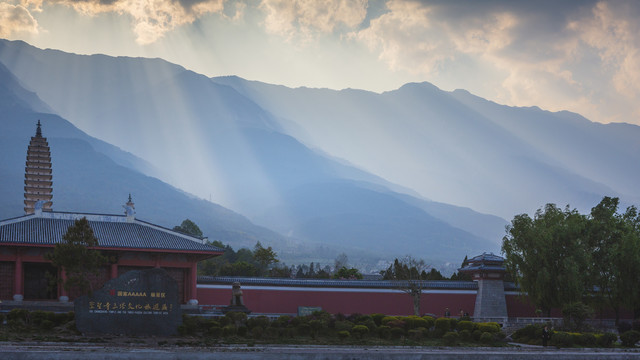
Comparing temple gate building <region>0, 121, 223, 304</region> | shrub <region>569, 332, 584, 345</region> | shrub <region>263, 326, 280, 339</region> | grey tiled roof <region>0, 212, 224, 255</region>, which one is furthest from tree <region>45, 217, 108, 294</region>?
shrub <region>569, 332, 584, 345</region>

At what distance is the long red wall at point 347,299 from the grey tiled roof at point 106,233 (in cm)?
308

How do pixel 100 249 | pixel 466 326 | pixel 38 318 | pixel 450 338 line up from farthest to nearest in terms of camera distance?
pixel 100 249
pixel 466 326
pixel 450 338
pixel 38 318

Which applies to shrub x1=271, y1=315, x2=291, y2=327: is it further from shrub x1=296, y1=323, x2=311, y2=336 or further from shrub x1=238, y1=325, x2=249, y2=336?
shrub x1=238, y1=325, x2=249, y2=336

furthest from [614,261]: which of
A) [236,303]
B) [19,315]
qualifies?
[19,315]

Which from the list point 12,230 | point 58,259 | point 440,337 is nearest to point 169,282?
point 58,259

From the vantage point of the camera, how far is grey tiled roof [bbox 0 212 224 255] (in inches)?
1455

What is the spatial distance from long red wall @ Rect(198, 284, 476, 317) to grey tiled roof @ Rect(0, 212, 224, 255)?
308 centimetres

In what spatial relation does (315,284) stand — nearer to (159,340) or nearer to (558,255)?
(558,255)

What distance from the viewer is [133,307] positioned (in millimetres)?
25453

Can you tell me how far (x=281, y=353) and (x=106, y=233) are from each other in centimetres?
2009

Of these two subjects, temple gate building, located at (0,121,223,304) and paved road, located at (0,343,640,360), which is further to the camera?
temple gate building, located at (0,121,223,304)

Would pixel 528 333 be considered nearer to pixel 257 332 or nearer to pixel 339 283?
pixel 257 332

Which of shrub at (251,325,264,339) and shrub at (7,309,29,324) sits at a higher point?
shrub at (7,309,29,324)

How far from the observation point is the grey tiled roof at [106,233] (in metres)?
37.0
